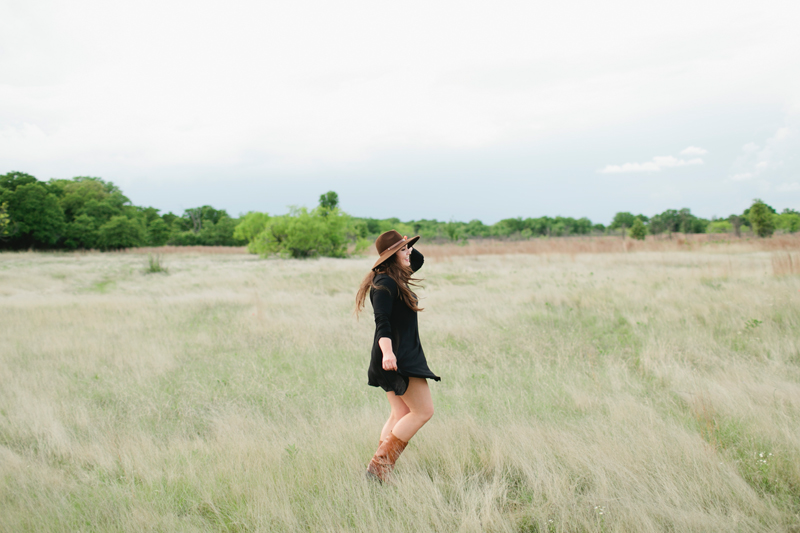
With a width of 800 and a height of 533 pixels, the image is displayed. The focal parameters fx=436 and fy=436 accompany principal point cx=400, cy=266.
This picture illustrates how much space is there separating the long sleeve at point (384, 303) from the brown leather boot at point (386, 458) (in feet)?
2.29

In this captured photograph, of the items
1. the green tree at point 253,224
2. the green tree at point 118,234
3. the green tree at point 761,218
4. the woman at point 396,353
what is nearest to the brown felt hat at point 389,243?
the woman at point 396,353

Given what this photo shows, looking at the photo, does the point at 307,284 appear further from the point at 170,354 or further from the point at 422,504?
the point at 422,504

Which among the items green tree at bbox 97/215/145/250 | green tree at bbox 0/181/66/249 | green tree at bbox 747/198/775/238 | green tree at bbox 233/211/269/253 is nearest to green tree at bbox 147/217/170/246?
green tree at bbox 97/215/145/250

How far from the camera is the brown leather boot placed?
278 centimetres

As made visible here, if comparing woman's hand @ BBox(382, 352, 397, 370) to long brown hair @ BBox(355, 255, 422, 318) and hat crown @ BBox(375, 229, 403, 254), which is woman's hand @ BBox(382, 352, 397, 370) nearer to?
long brown hair @ BBox(355, 255, 422, 318)

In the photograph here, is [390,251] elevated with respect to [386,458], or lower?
elevated

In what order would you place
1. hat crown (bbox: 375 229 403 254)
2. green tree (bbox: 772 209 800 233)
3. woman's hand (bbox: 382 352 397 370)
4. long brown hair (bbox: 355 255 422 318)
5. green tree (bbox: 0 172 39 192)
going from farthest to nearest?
green tree (bbox: 772 209 800 233) → green tree (bbox: 0 172 39 192) → hat crown (bbox: 375 229 403 254) → long brown hair (bbox: 355 255 422 318) → woman's hand (bbox: 382 352 397 370)

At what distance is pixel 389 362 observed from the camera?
2535 mm

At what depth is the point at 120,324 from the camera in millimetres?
8914

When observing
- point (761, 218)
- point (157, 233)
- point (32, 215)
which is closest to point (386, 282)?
point (761, 218)

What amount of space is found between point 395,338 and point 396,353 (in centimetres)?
10

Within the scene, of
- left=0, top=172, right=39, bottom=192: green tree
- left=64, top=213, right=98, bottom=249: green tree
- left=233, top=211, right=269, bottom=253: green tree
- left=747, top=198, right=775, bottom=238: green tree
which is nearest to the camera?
left=747, top=198, right=775, bottom=238: green tree

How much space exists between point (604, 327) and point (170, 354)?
709 centimetres

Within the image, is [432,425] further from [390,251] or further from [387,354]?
[390,251]
